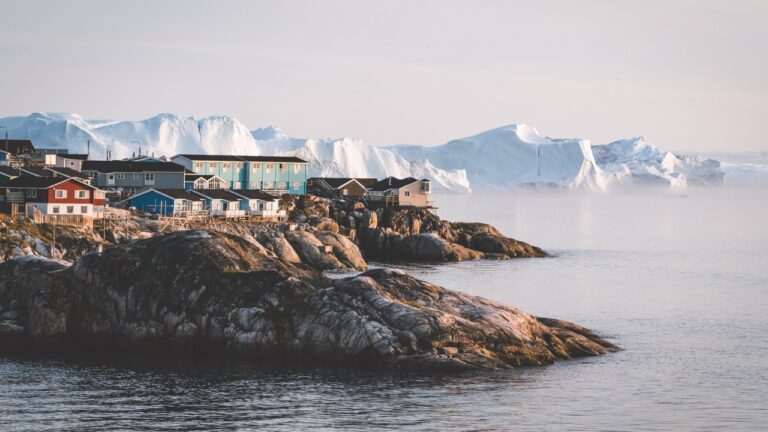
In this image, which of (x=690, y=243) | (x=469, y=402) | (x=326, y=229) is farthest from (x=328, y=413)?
(x=690, y=243)

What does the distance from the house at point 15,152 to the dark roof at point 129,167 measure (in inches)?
172

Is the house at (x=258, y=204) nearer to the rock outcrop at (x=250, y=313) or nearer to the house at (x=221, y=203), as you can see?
the house at (x=221, y=203)

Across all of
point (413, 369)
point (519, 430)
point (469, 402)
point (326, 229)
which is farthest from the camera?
point (326, 229)

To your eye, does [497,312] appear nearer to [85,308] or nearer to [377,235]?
[85,308]

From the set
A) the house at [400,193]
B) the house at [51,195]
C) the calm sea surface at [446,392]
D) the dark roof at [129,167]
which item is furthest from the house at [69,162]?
→ the calm sea surface at [446,392]

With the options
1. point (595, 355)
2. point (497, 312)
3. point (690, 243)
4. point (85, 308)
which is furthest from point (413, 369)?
point (690, 243)

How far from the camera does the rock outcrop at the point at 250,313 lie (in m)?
30.8

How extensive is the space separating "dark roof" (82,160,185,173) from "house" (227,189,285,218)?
17.6ft

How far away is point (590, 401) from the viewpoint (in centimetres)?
2770

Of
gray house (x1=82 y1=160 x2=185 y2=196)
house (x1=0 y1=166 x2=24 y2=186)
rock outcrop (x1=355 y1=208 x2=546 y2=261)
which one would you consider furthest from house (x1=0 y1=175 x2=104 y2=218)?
rock outcrop (x1=355 y1=208 x2=546 y2=261)

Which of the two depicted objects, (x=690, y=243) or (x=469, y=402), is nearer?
(x=469, y=402)

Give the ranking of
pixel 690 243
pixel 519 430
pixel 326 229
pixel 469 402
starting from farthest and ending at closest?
1. pixel 690 243
2. pixel 326 229
3. pixel 469 402
4. pixel 519 430

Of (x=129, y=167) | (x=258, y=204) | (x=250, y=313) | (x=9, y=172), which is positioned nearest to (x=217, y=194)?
(x=258, y=204)

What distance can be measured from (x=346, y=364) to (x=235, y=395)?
427 centimetres
